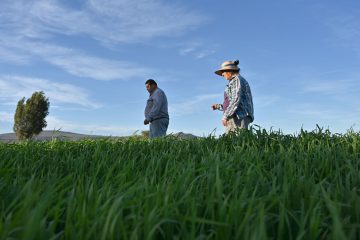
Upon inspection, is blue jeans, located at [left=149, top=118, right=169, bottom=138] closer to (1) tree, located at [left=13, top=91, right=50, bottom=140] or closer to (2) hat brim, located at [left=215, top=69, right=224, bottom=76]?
(2) hat brim, located at [left=215, top=69, right=224, bottom=76]

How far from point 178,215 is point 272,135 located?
3962 mm

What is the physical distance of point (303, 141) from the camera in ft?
17.3

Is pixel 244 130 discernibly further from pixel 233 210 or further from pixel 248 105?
pixel 233 210

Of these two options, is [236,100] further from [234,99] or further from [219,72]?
[219,72]

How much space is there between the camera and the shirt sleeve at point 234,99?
23.1 feet

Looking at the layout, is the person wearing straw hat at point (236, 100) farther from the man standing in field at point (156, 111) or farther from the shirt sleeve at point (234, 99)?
the man standing in field at point (156, 111)

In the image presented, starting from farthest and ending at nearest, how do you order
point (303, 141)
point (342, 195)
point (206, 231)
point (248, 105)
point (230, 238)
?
1. point (248, 105)
2. point (303, 141)
3. point (342, 195)
4. point (206, 231)
5. point (230, 238)

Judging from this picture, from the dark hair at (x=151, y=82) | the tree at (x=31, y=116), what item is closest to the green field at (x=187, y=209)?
the dark hair at (x=151, y=82)

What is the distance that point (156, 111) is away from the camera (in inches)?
361

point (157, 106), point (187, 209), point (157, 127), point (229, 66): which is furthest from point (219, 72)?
point (187, 209)

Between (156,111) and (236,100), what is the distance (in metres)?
2.59

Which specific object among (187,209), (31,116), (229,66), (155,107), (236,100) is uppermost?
(31,116)

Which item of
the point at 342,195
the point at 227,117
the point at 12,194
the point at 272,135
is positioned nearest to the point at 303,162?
the point at 342,195

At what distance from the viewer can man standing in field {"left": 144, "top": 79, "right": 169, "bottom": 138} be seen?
9.20 m
